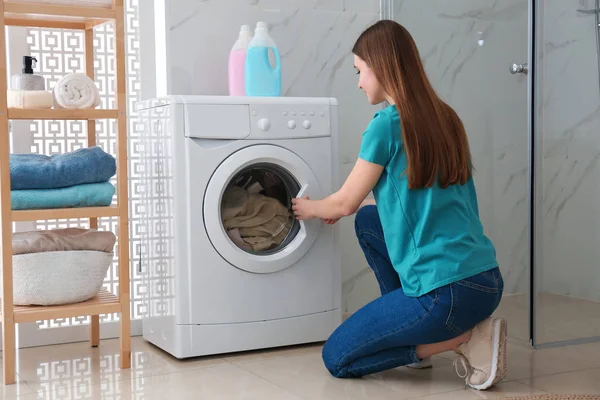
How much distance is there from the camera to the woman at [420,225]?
2041 millimetres

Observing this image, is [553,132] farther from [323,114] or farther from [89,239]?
[89,239]

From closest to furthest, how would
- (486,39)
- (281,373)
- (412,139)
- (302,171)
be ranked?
(412,139) → (281,373) → (302,171) → (486,39)

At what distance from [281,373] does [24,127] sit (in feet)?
4.03

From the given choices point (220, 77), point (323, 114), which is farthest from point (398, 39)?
point (220, 77)

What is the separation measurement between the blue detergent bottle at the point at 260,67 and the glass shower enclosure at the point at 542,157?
2.45ft

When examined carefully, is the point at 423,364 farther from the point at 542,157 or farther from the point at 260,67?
Result: the point at 260,67

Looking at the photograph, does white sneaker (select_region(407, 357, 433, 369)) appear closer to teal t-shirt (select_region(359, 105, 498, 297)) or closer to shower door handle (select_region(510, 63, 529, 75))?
teal t-shirt (select_region(359, 105, 498, 297))

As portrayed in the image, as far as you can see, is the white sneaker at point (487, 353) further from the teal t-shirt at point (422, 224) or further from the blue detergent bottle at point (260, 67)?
the blue detergent bottle at point (260, 67)

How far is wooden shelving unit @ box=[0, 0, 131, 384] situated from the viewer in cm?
221

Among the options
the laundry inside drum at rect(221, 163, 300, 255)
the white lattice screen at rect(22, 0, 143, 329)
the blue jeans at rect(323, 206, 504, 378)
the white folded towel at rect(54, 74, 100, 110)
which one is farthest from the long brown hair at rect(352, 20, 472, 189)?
the white lattice screen at rect(22, 0, 143, 329)

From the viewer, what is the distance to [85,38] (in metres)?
2.66

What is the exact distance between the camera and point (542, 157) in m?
2.57

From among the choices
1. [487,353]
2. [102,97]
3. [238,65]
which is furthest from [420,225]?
[102,97]

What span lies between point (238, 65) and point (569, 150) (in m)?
1.17
